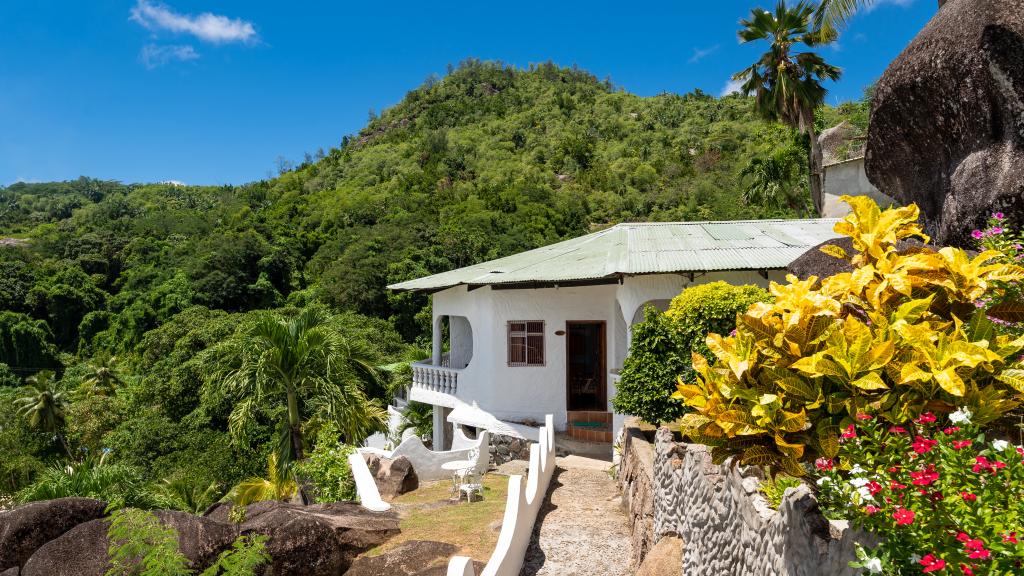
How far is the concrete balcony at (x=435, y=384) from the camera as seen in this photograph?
16234mm

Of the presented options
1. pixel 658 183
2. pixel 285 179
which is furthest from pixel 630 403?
pixel 285 179

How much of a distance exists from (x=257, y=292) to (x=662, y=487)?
3835cm

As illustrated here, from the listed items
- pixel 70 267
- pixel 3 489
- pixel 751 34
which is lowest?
pixel 3 489

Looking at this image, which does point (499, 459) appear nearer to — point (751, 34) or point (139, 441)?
point (139, 441)

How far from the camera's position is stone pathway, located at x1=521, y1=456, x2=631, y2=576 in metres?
7.65

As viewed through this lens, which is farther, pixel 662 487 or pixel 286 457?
pixel 286 457

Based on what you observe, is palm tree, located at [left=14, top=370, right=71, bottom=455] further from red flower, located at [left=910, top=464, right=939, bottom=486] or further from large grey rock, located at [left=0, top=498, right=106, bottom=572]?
red flower, located at [left=910, top=464, right=939, bottom=486]

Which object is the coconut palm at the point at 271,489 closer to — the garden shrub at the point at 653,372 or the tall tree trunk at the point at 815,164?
the garden shrub at the point at 653,372

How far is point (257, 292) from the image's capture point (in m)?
40.5

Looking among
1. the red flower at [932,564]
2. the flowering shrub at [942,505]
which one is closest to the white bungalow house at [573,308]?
the flowering shrub at [942,505]

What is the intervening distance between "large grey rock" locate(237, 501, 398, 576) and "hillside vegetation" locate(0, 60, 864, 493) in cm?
950

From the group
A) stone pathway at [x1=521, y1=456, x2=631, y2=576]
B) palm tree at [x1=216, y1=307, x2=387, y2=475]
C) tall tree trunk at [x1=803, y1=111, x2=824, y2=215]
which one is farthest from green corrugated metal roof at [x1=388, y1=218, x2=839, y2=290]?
tall tree trunk at [x1=803, y1=111, x2=824, y2=215]

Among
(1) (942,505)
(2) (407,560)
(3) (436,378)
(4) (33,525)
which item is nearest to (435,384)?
(3) (436,378)

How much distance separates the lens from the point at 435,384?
55.2 ft
